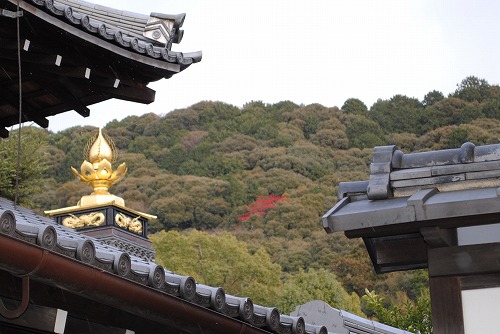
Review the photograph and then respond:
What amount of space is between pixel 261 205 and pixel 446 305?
45.4 meters

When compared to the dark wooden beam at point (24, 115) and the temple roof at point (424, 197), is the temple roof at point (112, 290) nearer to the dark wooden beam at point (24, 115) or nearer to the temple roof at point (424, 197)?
the temple roof at point (424, 197)

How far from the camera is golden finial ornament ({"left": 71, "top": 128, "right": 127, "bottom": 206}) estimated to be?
13445 millimetres

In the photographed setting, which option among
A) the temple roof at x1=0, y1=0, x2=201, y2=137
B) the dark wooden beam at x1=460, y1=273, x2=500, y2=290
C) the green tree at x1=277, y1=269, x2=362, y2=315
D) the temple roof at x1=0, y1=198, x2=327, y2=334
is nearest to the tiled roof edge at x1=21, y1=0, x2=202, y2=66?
the temple roof at x1=0, y1=0, x2=201, y2=137

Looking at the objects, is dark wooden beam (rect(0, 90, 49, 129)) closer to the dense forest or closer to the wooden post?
the wooden post

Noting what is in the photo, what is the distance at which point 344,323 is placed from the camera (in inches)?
514

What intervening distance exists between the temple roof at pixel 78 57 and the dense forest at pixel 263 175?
1495 centimetres

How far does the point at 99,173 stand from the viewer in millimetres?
13977

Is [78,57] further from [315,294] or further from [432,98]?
[432,98]

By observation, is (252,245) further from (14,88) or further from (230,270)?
(14,88)

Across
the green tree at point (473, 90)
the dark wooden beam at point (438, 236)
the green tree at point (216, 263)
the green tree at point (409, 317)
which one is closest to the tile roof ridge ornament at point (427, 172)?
the dark wooden beam at point (438, 236)

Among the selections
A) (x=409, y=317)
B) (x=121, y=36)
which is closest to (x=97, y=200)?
(x=121, y=36)

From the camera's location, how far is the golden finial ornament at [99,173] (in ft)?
44.1

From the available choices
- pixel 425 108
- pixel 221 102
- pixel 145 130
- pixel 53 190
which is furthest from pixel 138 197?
pixel 425 108

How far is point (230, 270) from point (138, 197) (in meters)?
16.9
